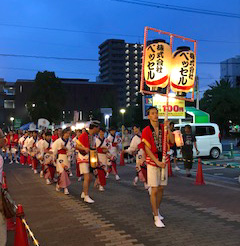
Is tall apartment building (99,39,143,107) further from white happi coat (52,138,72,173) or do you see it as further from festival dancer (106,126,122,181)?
white happi coat (52,138,72,173)

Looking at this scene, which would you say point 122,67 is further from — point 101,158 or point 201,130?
point 101,158

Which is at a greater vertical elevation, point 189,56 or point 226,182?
point 189,56

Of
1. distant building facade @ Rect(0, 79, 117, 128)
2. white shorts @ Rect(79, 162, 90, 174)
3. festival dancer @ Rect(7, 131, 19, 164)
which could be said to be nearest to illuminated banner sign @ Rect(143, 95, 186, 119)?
festival dancer @ Rect(7, 131, 19, 164)

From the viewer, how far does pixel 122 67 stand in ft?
416

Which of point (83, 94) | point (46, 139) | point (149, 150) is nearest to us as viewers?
point (149, 150)

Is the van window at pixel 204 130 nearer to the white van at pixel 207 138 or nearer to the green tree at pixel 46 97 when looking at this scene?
the white van at pixel 207 138

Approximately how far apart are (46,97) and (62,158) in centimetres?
4587

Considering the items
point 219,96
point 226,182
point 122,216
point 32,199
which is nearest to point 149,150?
point 122,216

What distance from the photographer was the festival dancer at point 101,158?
914 centimetres

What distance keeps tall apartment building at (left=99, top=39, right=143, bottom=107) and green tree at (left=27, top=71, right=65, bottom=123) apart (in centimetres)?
6908

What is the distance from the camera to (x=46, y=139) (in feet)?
37.4

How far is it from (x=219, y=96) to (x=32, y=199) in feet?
135

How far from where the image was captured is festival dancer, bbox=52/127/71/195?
9023mm

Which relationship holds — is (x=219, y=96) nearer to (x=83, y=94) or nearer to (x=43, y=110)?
(x=43, y=110)
